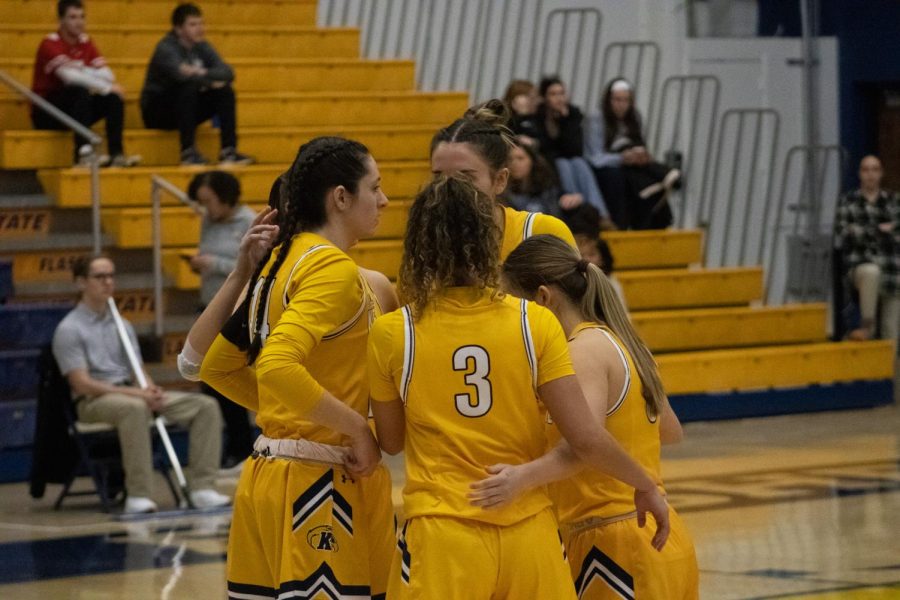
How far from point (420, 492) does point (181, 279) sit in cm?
810

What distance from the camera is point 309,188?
146 inches

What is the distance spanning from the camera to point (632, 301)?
41.7 feet

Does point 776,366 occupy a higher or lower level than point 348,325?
lower

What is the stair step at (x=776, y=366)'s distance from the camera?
12180mm

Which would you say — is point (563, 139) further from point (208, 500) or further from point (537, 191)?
point (208, 500)

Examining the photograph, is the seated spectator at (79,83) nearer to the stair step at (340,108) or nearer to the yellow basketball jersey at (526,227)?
the stair step at (340,108)

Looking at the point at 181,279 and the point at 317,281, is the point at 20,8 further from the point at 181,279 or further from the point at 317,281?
the point at 317,281

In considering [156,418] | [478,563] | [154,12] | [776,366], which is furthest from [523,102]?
[478,563]

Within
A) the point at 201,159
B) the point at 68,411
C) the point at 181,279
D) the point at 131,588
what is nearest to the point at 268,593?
the point at 131,588

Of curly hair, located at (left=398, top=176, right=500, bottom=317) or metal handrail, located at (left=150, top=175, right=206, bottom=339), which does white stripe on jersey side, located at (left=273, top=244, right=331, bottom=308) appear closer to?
curly hair, located at (left=398, top=176, right=500, bottom=317)

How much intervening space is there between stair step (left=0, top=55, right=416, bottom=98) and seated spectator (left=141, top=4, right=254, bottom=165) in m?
1.01

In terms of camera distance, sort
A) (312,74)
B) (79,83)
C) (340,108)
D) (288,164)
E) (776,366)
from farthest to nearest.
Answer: (312,74)
(340,108)
(776,366)
(288,164)
(79,83)

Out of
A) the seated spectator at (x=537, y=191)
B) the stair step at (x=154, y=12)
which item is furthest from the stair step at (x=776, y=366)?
the stair step at (x=154, y=12)

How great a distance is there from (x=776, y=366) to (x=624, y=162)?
6.31 feet
